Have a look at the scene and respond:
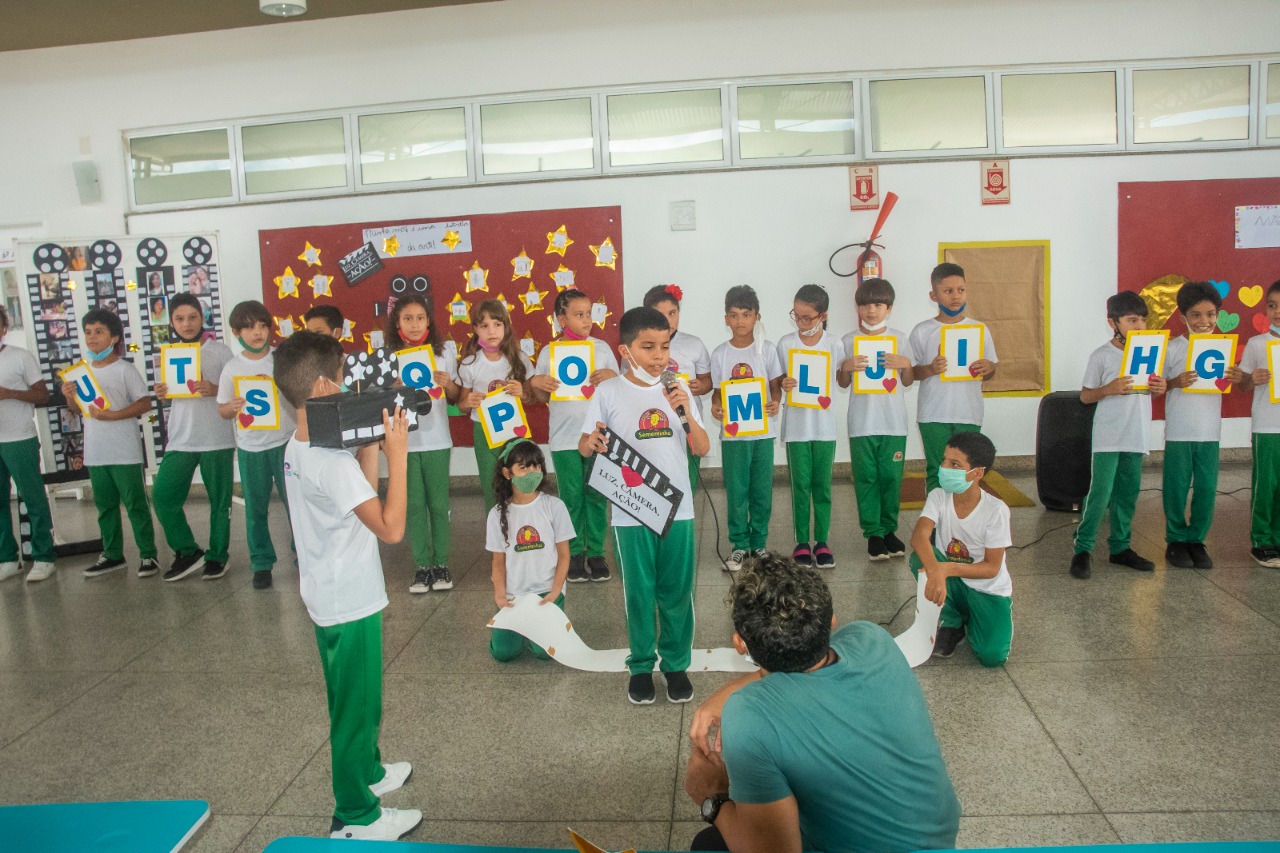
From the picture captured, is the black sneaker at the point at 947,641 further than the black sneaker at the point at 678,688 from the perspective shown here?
Yes

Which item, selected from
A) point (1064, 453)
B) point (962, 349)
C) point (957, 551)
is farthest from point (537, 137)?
point (957, 551)

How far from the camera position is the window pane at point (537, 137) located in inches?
286

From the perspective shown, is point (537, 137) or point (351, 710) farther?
point (537, 137)

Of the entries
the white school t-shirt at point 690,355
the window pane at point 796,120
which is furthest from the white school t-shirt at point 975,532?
the window pane at point 796,120

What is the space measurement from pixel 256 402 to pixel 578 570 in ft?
7.29

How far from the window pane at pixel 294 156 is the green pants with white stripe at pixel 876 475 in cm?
516

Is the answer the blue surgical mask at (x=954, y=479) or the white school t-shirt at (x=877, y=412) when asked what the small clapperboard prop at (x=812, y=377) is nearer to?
the white school t-shirt at (x=877, y=412)

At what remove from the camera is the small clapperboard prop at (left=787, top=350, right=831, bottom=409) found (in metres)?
4.99

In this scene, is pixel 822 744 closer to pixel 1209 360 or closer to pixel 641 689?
pixel 641 689

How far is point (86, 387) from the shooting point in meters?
5.40

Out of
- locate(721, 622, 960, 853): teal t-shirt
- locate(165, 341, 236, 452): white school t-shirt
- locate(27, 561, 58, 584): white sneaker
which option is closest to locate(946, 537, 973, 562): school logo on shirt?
locate(721, 622, 960, 853): teal t-shirt

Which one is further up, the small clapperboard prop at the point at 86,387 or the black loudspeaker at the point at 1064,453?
the small clapperboard prop at the point at 86,387

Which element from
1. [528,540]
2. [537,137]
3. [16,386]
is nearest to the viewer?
[528,540]

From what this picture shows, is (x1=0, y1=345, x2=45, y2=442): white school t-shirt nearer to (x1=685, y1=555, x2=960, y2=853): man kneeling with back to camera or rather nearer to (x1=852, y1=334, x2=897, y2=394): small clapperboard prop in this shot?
(x1=852, y1=334, x2=897, y2=394): small clapperboard prop
